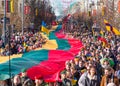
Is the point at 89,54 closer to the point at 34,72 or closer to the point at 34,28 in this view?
the point at 34,72

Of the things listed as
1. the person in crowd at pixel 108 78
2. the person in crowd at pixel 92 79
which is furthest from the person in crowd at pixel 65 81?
the person in crowd at pixel 108 78

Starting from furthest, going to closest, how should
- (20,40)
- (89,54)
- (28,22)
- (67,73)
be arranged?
1. (28,22)
2. (20,40)
3. (89,54)
4. (67,73)

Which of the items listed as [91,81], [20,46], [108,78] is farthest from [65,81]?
[20,46]

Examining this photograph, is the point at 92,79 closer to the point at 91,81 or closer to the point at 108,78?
the point at 91,81

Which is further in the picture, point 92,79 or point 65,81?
point 65,81

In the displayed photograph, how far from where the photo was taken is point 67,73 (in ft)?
33.1

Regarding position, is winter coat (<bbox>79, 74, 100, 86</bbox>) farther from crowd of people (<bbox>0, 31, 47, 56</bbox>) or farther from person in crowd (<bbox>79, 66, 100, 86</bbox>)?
crowd of people (<bbox>0, 31, 47, 56</bbox>)

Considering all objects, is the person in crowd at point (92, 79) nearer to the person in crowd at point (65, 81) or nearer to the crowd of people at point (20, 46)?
the person in crowd at point (65, 81)

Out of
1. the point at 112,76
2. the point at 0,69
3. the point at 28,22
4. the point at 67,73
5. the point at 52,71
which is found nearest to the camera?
the point at 112,76

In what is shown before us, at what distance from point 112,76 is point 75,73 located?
2279 millimetres

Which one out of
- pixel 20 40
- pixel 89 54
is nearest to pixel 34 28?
pixel 20 40

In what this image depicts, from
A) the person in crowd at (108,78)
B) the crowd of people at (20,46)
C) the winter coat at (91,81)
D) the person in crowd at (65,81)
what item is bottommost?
the crowd of people at (20,46)

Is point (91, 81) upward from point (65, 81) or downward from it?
upward

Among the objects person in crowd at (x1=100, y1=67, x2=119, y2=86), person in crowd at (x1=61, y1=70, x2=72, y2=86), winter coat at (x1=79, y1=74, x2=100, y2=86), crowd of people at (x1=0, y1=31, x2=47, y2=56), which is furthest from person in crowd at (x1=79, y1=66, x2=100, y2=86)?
crowd of people at (x1=0, y1=31, x2=47, y2=56)
